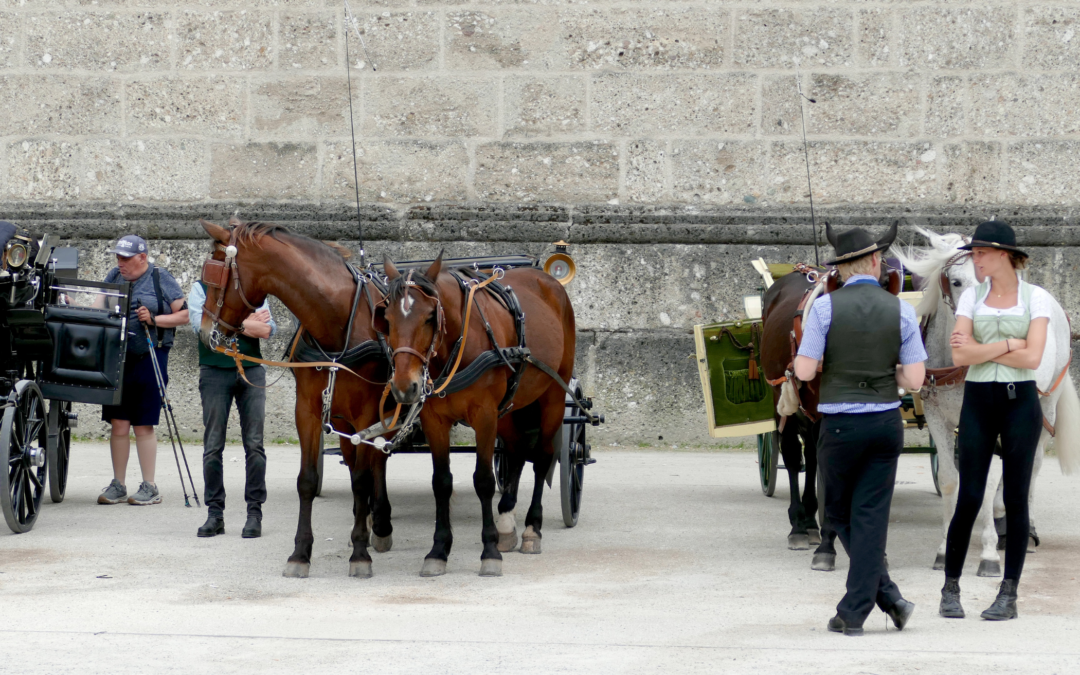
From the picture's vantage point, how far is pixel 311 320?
6.35 meters

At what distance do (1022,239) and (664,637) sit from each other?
7.25 m

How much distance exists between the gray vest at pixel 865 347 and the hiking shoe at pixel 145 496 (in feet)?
17.2

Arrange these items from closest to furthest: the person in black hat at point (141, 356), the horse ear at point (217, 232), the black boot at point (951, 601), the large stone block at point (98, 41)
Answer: the black boot at point (951, 601)
the horse ear at point (217, 232)
the person in black hat at point (141, 356)
the large stone block at point (98, 41)

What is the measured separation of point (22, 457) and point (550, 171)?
5480 mm

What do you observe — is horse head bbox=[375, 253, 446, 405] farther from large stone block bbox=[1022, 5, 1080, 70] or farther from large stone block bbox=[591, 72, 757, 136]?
large stone block bbox=[1022, 5, 1080, 70]

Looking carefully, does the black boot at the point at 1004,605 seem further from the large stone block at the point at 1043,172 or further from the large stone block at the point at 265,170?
the large stone block at the point at 265,170

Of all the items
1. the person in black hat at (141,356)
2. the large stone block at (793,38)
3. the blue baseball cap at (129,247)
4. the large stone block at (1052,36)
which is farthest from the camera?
the large stone block at (793,38)

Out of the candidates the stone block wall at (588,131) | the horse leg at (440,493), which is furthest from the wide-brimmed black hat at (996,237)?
the stone block wall at (588,131)

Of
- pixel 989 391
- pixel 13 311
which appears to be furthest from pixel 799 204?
pixel 13 311

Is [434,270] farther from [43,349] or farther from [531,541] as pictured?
[43,349]

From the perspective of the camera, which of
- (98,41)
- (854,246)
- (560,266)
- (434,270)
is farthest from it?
(98,41)

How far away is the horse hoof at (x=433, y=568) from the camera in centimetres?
629

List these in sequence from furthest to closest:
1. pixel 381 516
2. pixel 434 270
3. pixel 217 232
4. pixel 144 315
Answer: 1. pixel 144 315
2. pixel 381 516
3. pixel 217 232
4. pixel 434 270

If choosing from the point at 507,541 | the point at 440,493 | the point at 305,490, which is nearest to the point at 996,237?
the point at 440,493
